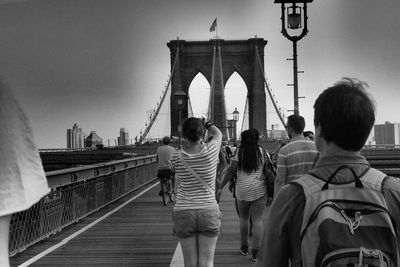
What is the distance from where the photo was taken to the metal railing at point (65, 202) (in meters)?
7.80

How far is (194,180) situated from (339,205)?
9.90 ft

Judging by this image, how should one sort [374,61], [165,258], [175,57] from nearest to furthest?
[165,258] → [374,61] → [175,57]

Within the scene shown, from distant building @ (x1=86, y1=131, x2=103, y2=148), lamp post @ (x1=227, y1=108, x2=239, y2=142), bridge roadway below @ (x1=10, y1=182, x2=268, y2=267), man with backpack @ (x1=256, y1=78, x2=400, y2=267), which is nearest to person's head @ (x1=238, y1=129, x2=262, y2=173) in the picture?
bridge roadway below @ (x1=10, y1=182, x2=268, y2=267)

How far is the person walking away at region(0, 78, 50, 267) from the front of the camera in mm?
1456

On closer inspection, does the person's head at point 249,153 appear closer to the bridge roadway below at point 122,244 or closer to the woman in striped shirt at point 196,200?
the bridge roadway below at point 122,244

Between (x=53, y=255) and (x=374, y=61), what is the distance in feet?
48.7

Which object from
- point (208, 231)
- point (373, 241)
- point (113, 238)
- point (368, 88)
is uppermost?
point (368, 88)

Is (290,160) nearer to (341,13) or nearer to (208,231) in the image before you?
(208,231)

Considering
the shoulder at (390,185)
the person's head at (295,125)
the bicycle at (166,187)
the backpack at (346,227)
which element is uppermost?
the person's head at (295,125)

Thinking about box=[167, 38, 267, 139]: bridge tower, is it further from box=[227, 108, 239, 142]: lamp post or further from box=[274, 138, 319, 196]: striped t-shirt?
box=[274, 138, 319, 196]: striped t-shirt

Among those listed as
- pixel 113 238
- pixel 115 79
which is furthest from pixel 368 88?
pixel 115 79

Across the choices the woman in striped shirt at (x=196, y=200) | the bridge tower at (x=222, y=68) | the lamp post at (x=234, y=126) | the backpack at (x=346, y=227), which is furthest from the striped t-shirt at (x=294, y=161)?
the bridge tower at (x=222, y=68)

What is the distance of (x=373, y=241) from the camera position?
5.81 ft

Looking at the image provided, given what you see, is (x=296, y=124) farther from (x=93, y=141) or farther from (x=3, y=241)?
(x=93, y=141)
